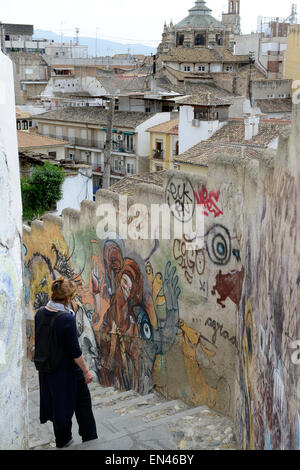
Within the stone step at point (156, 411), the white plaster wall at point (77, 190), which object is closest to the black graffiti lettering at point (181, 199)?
the stone step at point (156, 411)

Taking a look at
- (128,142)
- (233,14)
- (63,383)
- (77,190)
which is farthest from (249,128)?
(233,14)

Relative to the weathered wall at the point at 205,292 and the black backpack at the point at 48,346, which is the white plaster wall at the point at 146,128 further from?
the black backpack at the point at 48,346

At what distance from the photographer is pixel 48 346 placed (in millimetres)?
5539

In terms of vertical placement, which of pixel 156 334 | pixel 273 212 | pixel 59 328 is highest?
pixel 273 212

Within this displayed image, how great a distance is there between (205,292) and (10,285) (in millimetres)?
3081

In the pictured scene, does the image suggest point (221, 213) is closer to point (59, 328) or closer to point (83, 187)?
point (59, 328)

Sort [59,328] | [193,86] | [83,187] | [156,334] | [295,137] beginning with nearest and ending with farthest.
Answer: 1. [295,137]
2. [59,328]
3. [156,334]
4. [83,187]
5. [193,86]

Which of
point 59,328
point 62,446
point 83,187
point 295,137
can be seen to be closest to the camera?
point 295,137

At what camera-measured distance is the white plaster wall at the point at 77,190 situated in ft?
93.0

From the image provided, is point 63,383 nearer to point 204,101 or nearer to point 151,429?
point 151,429

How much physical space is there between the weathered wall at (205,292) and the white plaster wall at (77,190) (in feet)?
53.6
